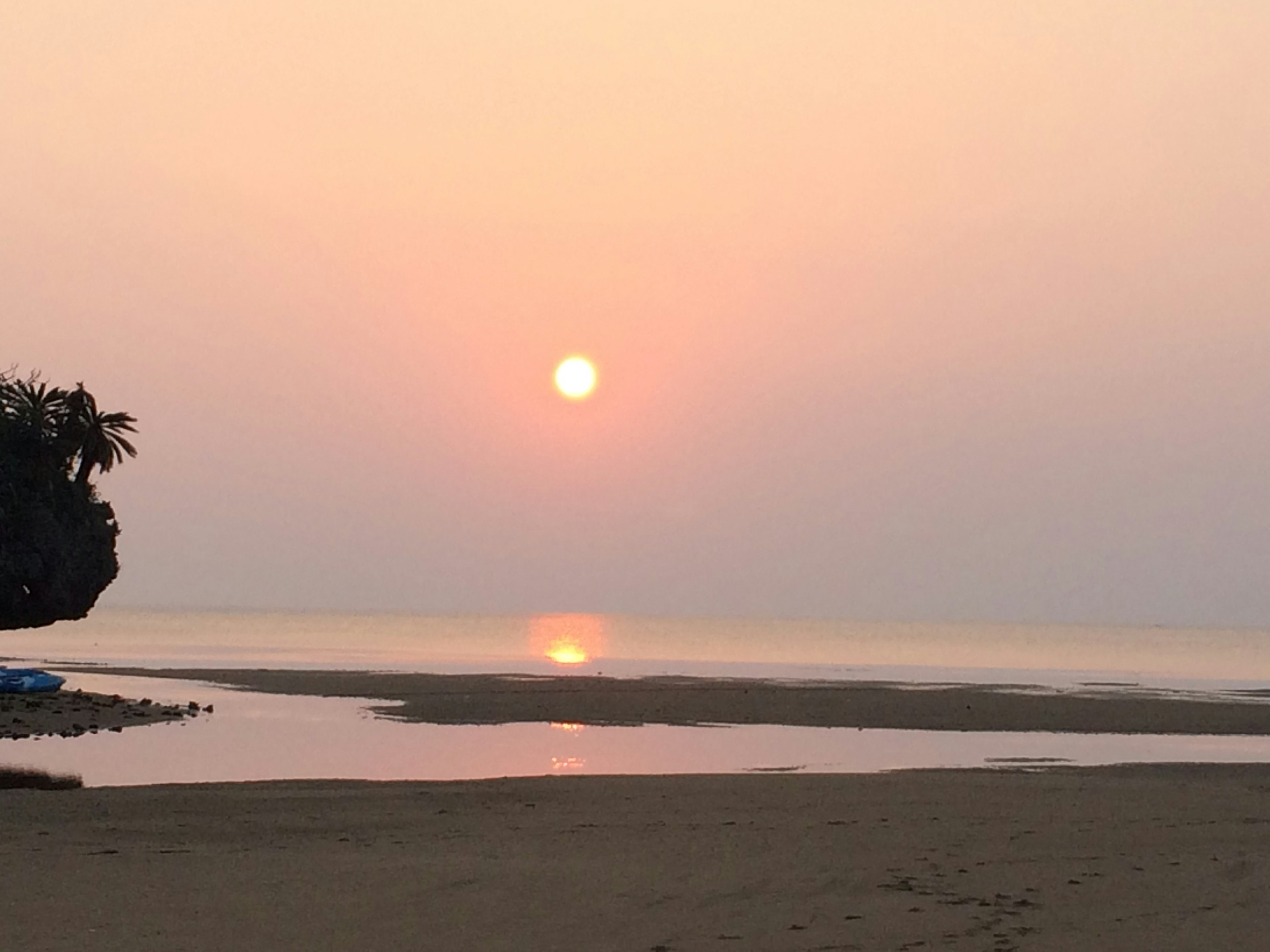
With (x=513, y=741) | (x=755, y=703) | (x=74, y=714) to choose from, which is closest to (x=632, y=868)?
(x=513, y=741)

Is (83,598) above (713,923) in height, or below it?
above

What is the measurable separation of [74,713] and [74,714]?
0.06 metres

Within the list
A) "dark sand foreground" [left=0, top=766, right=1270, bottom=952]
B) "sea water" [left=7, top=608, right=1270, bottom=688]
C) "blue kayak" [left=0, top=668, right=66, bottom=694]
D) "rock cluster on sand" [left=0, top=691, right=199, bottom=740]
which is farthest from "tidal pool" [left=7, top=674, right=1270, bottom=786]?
"sea water" [left=7, top=608, right=1270, bottom=688]

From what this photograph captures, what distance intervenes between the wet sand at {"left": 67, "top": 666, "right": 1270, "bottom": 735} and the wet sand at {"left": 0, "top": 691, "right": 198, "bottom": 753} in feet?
27.7

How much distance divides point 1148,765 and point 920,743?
7864 mm

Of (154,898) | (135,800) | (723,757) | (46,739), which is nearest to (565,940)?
(154,898)

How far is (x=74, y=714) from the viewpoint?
44469 mm

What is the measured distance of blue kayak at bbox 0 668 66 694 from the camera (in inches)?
1973

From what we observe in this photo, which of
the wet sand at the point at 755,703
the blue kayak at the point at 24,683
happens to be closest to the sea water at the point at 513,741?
the wet sand at the point at 755,703

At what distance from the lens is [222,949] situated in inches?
538

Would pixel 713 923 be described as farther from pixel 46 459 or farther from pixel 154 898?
pixel 46 459

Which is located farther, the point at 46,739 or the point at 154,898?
the point at 46,739

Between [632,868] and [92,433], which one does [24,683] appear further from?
[632,868]

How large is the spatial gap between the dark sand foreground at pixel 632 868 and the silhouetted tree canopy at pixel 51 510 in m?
32.0
